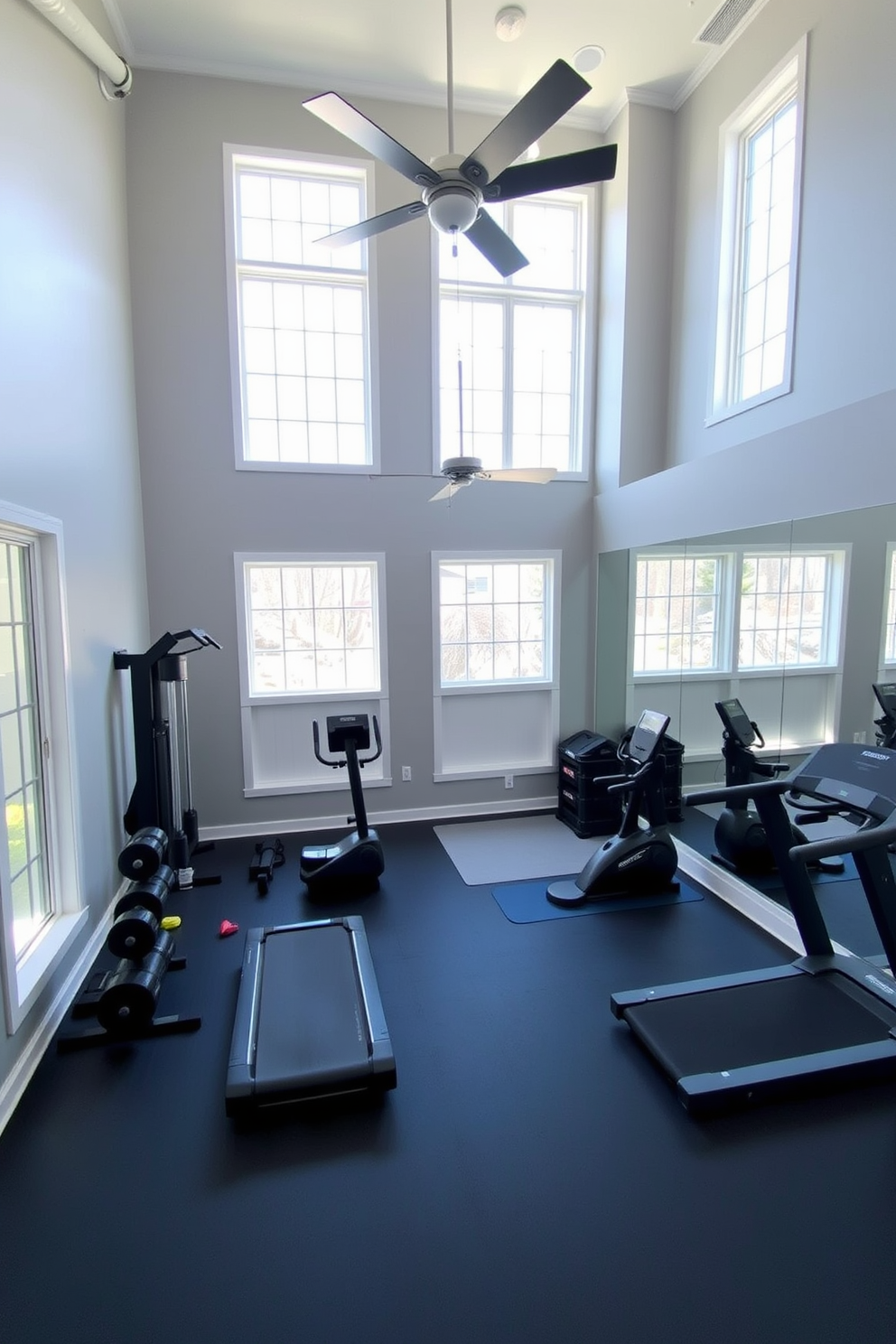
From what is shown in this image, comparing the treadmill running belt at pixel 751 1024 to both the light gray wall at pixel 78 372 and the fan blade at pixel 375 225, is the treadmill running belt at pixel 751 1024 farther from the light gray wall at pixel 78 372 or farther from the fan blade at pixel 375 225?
the fan blade at pixel 375 225

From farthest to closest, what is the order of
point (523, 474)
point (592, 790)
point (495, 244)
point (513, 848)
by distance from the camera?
point (592, 790)
point (513, 848)
point (523, 474)
point (495, 244)

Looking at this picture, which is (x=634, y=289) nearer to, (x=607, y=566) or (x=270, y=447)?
(x=607, y=566)

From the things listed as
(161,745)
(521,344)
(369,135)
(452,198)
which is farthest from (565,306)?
(161,745)

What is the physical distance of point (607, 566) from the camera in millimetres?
5926

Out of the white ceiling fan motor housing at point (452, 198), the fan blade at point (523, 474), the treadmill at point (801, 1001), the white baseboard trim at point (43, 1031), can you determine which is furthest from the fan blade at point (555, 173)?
the white baseboard trim at point (43, 1031)

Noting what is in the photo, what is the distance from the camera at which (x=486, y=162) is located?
2.72 meters

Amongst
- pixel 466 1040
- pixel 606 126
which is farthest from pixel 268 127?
pixel 466 1040

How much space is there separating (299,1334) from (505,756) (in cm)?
459

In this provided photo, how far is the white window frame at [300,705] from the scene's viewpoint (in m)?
5.43

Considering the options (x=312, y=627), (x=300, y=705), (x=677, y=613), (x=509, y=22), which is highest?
(x=509, y=22)

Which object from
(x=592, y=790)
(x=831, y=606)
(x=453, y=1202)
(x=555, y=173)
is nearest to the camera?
(x=453, y=1202)

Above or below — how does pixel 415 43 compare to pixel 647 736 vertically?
above

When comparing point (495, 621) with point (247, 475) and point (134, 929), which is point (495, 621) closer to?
point (247, 475)

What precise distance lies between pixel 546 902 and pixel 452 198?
4.08 meters
